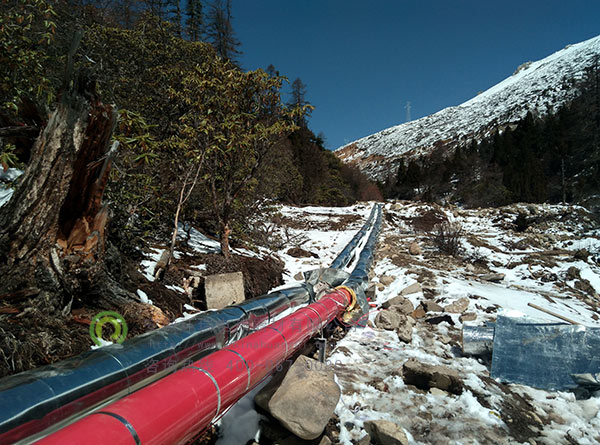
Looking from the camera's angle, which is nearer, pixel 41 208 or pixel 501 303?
pixel 41 208

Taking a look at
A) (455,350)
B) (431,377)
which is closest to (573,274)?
(455,350)

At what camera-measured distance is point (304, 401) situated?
2.19 m

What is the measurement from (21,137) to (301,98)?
35.0 m

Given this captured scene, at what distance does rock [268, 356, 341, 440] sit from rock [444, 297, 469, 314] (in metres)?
3.13

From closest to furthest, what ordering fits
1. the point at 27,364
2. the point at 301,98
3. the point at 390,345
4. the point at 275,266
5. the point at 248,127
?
the point at 27,364 < the point at 390,345 < the point at 248,127 < the point at 275,266 < the point at 301,98

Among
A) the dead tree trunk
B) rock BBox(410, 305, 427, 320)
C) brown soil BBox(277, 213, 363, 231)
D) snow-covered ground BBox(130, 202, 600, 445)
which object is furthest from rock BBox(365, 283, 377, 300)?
brown soil BBox(277, 213, 363, 231)

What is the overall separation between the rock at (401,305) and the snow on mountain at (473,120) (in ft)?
232

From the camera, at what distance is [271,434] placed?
2195mm

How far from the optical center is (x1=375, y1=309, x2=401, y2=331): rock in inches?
165

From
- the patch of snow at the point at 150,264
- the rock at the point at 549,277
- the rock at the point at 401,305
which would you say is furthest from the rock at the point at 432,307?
the patch of snow at the point at 150,264

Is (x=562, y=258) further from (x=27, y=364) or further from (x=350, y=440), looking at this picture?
(x=27, y=364)

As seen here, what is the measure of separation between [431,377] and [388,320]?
1.37 meters

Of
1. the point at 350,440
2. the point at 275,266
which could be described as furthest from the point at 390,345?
the point at 275,266

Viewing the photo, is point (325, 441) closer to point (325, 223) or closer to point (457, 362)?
point (457, 362)
